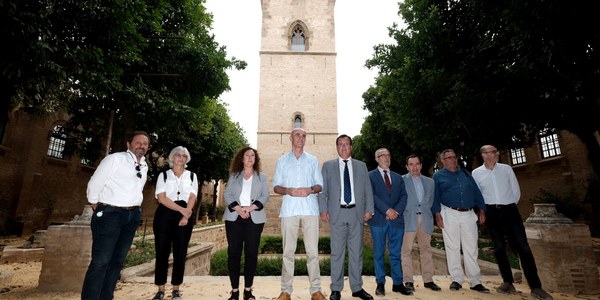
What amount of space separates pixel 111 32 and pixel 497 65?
10.6 m

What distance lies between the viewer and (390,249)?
4.39 m

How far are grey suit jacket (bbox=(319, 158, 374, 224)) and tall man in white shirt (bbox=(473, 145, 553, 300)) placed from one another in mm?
2212

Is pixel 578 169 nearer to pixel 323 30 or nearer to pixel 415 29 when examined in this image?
pixel 415 29

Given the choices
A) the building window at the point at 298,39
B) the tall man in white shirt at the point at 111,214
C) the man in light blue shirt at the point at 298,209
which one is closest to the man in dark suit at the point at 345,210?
the man in light blue shirt at the point at 298,209

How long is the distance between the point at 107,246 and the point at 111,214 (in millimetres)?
339

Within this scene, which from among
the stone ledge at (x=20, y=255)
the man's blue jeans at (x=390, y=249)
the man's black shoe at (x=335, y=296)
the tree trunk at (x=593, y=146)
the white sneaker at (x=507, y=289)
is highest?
the tree trunk at (x=593, y=146)

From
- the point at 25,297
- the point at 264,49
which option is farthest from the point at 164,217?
the point at 264,49

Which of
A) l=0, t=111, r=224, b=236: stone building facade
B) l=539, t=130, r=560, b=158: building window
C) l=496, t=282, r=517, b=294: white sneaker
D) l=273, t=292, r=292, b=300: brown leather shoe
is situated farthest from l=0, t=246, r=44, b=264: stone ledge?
l=539, t=130, r=560, b=158: building window

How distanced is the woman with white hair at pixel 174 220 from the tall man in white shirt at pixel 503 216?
187 inches

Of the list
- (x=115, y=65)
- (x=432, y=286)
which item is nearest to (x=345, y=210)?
(x=432, y=286)

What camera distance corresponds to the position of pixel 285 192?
378 cm

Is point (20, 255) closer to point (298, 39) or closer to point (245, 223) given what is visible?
point (245, 223)

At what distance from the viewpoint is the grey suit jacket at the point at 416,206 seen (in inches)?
183

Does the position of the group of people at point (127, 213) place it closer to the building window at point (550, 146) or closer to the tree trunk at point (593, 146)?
the tree trunk at point (593, 146)
